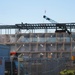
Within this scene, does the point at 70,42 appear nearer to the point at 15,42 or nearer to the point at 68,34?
the point at 68,34

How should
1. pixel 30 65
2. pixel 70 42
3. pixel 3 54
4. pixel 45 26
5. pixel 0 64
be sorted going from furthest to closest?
1. pixel 70 42
2. pixel 45 26
3. pixel 3 54
4. pixel 30 65
5. pixel 0 64

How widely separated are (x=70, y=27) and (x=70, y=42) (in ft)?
39.8

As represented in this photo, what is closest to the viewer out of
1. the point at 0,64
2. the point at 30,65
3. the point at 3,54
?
the point at 0,64

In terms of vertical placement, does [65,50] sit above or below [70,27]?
below

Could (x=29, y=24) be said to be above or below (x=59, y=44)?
above

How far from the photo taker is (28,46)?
103 metres

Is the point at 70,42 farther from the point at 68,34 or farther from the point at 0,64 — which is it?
the point at 0,64

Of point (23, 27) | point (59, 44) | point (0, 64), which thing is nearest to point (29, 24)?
point (23, 27)

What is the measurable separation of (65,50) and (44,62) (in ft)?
241

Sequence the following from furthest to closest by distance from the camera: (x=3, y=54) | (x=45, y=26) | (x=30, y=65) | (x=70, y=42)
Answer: (x=70, y=42) → (x=45, y=26) → (x=3, y=54) → (x=30, y=65)

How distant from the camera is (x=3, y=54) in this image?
25266mm

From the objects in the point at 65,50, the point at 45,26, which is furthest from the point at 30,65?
the point at 65,50

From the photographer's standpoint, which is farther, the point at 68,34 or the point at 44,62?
the point at 68,34

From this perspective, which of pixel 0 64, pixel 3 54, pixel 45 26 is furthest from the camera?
pixel 45 26
